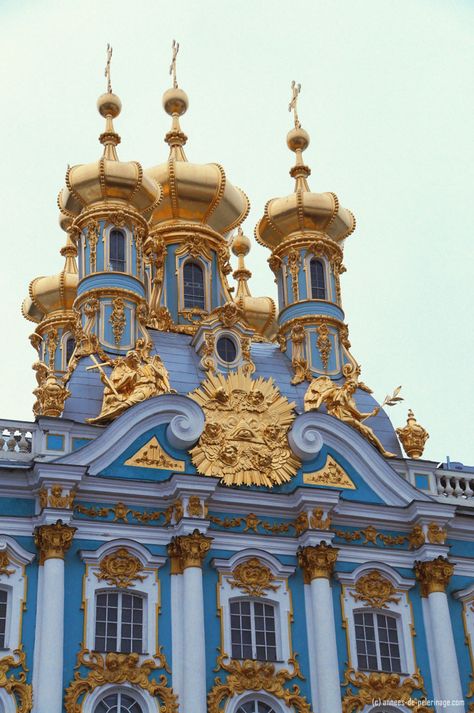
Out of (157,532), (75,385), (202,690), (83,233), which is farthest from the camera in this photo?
(83,233)

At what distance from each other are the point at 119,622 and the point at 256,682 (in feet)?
7.32

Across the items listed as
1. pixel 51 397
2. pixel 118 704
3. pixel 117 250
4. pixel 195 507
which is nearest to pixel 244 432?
pixel 195 507

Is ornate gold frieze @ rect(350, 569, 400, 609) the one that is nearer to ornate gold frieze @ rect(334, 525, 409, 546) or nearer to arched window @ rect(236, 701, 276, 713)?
ornate gold frieze @ rect(334, 525, 409, 546)

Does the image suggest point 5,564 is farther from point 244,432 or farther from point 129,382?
point 244,432

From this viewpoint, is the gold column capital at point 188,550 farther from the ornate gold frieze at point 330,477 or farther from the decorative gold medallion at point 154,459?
the ornate gold frieze at point 330,477

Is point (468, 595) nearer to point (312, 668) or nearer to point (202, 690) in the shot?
point (312, 668)

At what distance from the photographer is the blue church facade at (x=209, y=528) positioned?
62.4 feet

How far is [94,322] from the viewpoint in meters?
23.1

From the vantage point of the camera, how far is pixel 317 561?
20.4m

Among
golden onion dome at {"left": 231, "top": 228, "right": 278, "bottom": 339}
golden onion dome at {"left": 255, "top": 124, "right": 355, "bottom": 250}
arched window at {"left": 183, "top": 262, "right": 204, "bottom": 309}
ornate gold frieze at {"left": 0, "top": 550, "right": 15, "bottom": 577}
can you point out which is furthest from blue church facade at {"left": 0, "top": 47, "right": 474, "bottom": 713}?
golden onion dome at {"left": 231, "top": 228, "right": 278, "bottom": 339}

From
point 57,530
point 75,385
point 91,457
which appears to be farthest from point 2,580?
point 75,385

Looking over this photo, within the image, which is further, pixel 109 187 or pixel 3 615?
pixel 109 187

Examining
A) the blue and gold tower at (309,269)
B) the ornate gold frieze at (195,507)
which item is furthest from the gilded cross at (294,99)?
the ornate gold frieze at (195,507)

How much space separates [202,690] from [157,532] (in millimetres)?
2593
